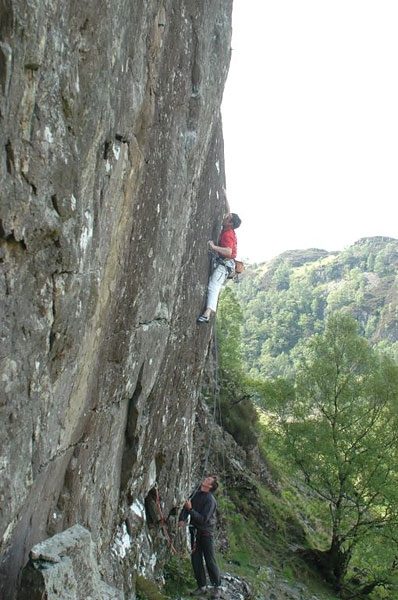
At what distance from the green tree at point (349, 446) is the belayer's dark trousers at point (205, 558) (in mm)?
11672

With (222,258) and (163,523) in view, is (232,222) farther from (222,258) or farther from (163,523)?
(163,523)

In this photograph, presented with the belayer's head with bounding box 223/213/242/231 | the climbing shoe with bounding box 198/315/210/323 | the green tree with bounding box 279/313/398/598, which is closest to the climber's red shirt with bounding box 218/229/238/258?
the belayer's head with bounding box 223/213/242/231

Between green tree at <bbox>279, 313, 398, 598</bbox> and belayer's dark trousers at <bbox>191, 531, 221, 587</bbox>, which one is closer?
belayer's dark trousers at <bbox>191, 531, 221, 587</bbox>

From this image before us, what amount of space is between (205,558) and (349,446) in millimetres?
13813

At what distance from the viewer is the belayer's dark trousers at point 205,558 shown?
12.4 meters

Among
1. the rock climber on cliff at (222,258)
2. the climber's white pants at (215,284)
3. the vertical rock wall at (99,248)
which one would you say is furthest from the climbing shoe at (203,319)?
the vertical rock wall at (99,248)

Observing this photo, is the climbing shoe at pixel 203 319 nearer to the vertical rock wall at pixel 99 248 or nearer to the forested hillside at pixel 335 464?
the vertical rock wall at pixel 99 248

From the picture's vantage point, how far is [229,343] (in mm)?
39781

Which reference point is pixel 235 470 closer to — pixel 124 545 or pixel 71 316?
pixel 124 545

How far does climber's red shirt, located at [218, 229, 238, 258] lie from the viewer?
555 inches

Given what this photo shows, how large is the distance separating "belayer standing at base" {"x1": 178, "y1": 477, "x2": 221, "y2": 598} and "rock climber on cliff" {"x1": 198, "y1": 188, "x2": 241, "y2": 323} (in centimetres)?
402

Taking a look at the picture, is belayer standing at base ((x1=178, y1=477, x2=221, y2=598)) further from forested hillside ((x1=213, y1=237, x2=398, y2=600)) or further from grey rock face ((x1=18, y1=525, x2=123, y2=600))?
forested hillside ((x1=213, y1=237, x2=398, y2=600))

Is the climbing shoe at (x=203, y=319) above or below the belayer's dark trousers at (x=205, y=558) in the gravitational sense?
above

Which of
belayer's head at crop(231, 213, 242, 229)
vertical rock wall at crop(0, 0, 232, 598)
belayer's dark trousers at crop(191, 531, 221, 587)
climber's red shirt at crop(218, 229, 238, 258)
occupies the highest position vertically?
belayer's head at crop(231, 213, 242, 229)
